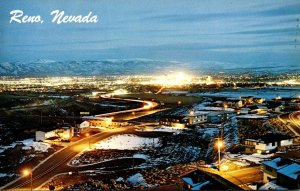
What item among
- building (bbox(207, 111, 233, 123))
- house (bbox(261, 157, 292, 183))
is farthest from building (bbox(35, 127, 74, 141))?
house (bbox(261, 157, 292, 183))

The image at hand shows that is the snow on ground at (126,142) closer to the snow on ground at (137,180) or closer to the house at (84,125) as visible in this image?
the house at (84,125)

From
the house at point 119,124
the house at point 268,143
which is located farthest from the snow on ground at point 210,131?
the house at point 119,124

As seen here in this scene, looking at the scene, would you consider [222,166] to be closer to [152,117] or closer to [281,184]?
[281,184]

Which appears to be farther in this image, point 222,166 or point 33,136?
point 33,136

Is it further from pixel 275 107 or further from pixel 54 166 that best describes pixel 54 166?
pixel 275 107

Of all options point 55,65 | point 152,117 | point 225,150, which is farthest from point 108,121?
point 55,65

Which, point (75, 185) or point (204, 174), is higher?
point (204, 174)
